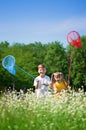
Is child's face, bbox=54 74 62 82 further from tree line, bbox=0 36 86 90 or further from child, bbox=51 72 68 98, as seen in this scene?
tree line, bbox=0 36 86 90

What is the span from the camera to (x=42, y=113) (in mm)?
6836

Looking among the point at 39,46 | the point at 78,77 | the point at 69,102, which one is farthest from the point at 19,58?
the point at 69,102

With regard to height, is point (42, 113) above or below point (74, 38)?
below

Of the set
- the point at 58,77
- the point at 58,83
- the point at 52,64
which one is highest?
the point at 52,64

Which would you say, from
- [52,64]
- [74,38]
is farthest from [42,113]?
[52,64]

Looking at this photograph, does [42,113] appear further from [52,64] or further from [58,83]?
[52,64]

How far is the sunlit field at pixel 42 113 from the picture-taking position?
6.03 metres

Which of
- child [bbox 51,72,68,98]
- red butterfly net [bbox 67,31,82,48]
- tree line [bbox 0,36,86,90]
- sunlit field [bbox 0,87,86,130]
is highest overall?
tree line [bbox 0,36,86,90]

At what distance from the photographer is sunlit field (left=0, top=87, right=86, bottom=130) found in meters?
6.03

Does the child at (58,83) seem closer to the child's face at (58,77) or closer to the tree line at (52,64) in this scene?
the child's face at (58,77)

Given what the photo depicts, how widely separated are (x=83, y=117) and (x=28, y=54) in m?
52.0

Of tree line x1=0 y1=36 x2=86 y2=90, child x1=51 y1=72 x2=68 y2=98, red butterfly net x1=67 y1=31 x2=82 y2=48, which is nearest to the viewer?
child x1=51 y1=72 x2=68 y2=98

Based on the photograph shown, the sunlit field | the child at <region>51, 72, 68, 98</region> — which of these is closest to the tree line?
the child at <region>51, 72, 68, 98</region>

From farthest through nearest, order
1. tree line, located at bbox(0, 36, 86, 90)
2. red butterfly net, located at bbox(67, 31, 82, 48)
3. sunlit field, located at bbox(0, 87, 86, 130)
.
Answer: tree line, located at bbox(0, 36, 86, 90) → red butterfly net, located at bbox(67, 31, 82, 48) → sunlit field, located at bbox(0, 87, 86, 130)
